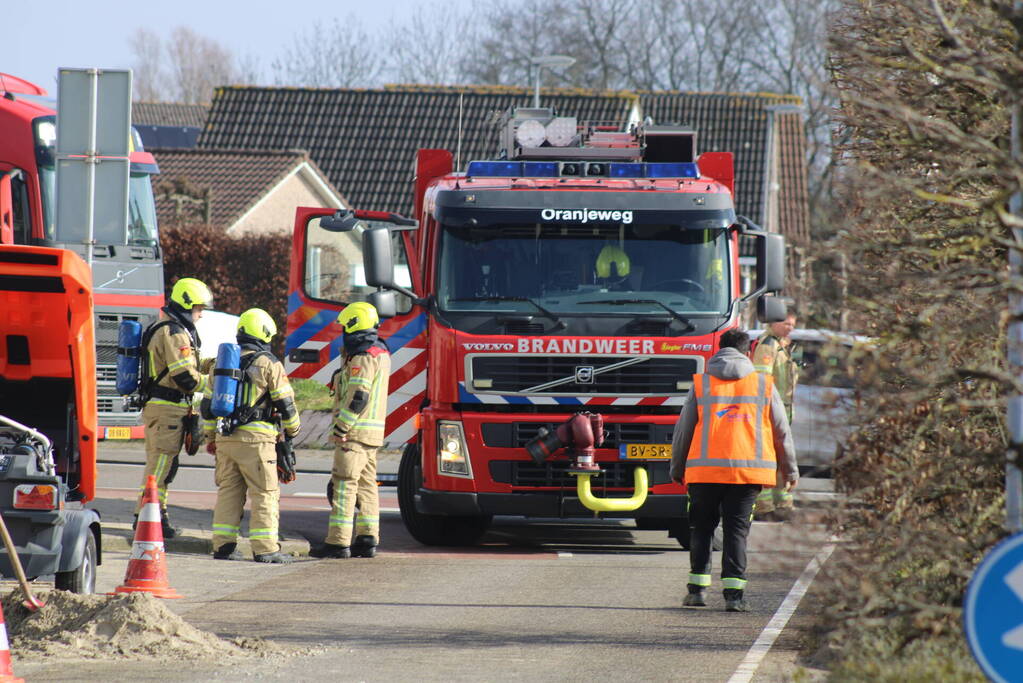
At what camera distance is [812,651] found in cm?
713

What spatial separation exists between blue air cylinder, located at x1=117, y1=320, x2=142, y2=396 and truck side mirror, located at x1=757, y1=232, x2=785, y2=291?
4725 millimetres

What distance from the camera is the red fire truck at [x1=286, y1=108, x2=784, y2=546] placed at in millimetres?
11273

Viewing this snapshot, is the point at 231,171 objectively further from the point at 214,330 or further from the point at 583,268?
the point at 583,268

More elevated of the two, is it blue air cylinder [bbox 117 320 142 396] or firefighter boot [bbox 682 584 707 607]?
blue air cylinder [bbox 117 320 142 396]

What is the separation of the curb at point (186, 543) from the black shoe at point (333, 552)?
0.43 ft

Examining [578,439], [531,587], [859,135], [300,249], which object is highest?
[859,135]

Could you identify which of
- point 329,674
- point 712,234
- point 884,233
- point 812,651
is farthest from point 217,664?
point 712,234

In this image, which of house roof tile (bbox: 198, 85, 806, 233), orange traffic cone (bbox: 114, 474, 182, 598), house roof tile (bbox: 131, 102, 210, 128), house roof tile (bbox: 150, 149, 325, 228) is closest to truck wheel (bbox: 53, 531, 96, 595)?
orange traffic cone (bbox: 114, 474, 182, 598)

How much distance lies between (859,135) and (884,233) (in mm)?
570

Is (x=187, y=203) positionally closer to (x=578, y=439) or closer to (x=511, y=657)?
(x=578, y=439)

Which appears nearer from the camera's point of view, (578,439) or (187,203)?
(578,439)

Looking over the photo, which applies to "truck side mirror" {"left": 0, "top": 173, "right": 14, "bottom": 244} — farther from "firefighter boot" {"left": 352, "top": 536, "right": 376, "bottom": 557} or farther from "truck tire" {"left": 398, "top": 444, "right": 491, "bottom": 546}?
"firefighter boot" {"left": 352, "top": 536, "right": 376, "bottom": 557}

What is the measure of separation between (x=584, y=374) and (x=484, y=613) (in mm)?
2746

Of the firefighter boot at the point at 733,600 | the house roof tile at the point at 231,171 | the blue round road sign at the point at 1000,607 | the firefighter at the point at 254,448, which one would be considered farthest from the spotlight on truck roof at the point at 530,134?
the house roof tile at the point at 231,171
